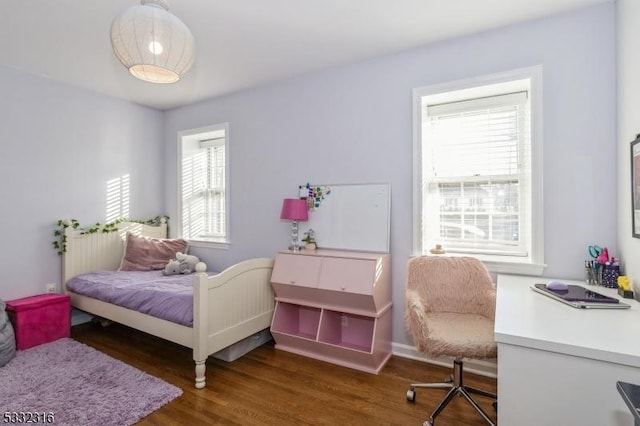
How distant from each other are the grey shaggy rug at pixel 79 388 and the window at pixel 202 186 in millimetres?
1707

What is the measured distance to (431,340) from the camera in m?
1.80

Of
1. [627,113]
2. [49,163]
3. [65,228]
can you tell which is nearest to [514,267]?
[627,113]

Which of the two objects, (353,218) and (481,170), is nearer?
(481,170)

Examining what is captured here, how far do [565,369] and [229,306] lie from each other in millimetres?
2089

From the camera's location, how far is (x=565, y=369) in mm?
1134

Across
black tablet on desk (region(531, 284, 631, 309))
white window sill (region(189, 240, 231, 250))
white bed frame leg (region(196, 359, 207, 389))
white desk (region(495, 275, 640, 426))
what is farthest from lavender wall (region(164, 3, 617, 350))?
white bed frame leg (region(196, 359, 207, 389))

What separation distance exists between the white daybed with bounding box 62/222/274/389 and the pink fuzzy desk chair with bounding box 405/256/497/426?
1289 millimetres

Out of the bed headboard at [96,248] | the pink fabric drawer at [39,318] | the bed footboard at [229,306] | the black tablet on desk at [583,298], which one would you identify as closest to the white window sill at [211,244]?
the bed headboard at [96,248]

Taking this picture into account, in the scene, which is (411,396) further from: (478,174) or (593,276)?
(478,174)

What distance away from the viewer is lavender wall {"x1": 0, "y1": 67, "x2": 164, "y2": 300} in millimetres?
3031

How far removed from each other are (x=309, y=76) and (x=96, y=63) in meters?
1.91

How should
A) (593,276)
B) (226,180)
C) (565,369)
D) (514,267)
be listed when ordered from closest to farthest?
(565,369), (593,276), (514,267), (226,180)

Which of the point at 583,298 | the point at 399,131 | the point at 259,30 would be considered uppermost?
the point at 259,30

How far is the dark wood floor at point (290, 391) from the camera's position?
1927 mm
